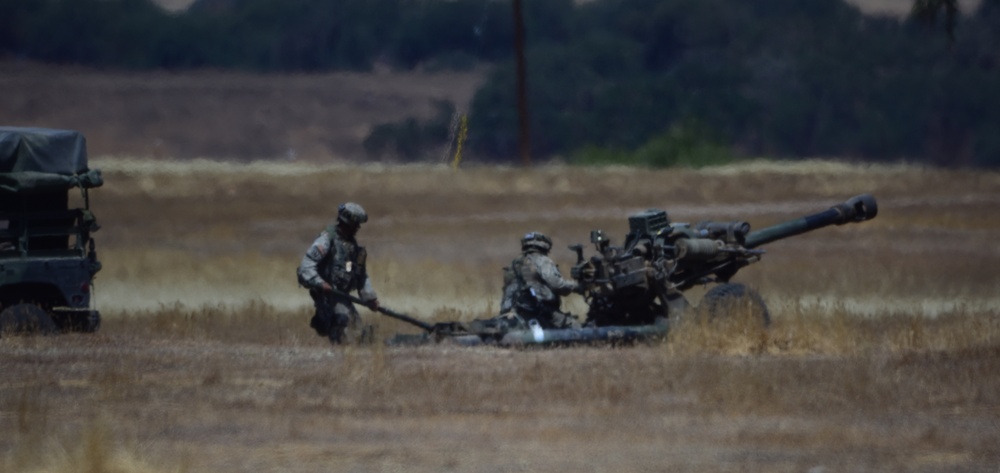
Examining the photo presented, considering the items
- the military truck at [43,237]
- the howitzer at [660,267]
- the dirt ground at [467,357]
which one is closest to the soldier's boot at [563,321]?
the howitzer at [660,267]

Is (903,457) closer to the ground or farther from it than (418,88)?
closer to the ground

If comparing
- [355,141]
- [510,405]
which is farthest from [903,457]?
[355,141]

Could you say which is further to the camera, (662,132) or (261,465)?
(662,132)

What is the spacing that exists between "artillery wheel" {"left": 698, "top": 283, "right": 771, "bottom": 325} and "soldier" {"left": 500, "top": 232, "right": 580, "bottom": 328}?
1357 mm

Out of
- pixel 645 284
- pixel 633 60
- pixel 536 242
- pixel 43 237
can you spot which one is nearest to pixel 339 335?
pixel 536 242

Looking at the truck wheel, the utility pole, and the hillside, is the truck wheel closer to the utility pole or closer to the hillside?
the hillside

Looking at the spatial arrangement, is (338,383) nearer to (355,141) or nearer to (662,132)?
(355,141)

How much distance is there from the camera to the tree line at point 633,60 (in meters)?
33.4

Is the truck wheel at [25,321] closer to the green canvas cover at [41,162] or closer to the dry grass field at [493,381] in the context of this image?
the dry grass field at [493,381]

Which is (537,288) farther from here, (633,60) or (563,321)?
(633,60)

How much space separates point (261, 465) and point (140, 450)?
2.67ft

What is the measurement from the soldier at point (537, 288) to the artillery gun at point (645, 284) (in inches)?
7.4

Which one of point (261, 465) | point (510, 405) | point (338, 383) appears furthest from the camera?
point (338, 383)

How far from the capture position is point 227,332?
19.5 meters
